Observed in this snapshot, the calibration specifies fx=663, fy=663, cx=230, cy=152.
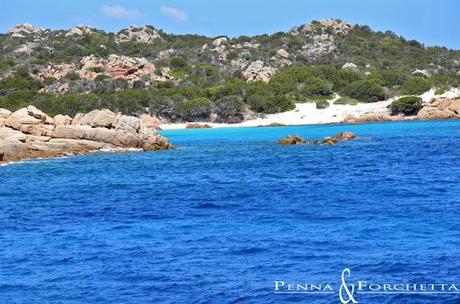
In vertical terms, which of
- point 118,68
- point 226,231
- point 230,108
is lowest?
point 226,231

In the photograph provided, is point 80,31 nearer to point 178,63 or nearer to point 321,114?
point 178,63

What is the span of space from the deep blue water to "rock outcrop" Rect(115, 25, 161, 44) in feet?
474

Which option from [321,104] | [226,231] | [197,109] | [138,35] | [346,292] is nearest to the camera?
[346,292]

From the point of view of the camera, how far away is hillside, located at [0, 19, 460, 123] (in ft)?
364

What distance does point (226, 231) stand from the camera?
22328 mm

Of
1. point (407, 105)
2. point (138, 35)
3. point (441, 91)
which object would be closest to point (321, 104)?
point (407, 105)

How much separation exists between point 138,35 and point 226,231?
172 m

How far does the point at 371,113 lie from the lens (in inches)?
4136

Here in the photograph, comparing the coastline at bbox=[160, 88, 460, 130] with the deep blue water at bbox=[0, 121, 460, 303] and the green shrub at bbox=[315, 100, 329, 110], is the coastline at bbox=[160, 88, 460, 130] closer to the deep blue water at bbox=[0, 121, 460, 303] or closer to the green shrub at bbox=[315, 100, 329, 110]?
the green shrub at bbox=[315, 100, 329, 110]

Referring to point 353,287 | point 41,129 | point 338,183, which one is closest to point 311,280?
point 353,287

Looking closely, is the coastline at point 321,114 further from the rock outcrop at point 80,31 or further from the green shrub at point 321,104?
the rock outcrop at point 80,31

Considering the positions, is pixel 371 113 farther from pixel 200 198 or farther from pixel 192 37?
pixel 192 37

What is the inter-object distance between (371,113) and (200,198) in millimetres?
78333

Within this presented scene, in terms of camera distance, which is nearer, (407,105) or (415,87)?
(407,105)
